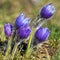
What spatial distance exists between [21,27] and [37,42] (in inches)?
6.0

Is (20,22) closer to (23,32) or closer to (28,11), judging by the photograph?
(23,32)

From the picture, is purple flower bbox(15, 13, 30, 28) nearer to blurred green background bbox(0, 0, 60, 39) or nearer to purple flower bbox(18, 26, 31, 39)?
purple flower bbox(18, 26, 31, 39)

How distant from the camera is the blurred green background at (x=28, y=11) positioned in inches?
158

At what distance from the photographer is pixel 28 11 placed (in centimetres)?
632

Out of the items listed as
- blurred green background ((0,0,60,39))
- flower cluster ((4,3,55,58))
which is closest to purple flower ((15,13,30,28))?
flower cluster ((4,3,55,58))

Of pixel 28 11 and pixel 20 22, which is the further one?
pixel 28 11

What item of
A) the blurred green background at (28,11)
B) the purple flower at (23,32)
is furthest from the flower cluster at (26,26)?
the blurred green background at (28,11)

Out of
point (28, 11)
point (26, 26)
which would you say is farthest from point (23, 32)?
point (28, 11)

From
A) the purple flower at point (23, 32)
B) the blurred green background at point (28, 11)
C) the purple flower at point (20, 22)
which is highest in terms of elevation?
the blurred green background at point (28, 11)

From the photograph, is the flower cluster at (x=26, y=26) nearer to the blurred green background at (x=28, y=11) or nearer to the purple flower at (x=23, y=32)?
the purple flower at (x=23, y=32)

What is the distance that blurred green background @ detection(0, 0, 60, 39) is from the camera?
13.2 ft

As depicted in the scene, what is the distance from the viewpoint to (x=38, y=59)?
292 cm

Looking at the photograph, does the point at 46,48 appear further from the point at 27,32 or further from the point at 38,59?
the point at 27,32

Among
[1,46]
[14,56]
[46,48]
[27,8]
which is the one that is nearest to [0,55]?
[14,56]
